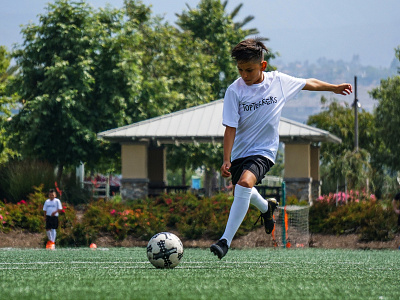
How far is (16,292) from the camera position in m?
4.99

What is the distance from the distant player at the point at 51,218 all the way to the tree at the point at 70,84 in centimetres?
1202

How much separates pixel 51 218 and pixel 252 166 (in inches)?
513

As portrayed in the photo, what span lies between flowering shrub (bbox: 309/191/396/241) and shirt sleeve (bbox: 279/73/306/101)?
12.8 metres

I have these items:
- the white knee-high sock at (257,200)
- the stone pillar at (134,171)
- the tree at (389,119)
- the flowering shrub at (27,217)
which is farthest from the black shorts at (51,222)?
the tree at (389,119)

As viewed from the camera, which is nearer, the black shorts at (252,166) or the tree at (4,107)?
the black shorts at (252,166)

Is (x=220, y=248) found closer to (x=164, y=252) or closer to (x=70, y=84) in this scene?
(x=164, y=252)

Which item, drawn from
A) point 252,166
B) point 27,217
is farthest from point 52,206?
point 252,166

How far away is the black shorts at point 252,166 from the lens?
7230mm

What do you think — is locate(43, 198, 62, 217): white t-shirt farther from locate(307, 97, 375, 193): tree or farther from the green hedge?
locate(307, 97, 375, 193): tree

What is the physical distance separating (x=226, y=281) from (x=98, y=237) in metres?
14.2

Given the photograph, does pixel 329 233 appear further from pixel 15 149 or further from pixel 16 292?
pixel 15 149

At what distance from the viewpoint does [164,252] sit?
7.21 m

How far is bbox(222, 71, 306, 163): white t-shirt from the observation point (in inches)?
289

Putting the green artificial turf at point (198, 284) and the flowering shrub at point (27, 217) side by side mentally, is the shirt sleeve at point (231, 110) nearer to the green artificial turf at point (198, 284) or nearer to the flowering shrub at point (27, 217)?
the green artificial turf at point (198, 284)
